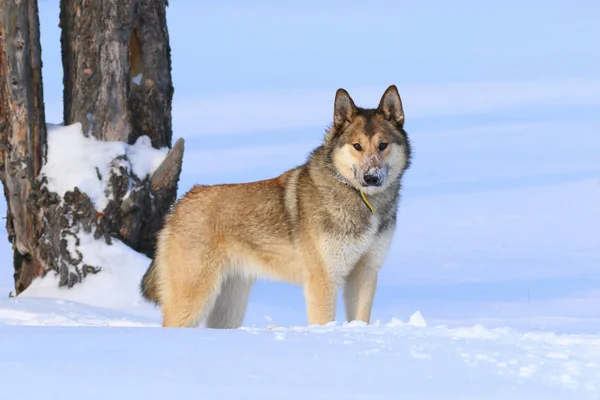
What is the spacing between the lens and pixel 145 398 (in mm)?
4926

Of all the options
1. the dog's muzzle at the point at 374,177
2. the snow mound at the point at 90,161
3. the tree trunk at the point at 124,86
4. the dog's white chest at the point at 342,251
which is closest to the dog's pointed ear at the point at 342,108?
the dog's muzzle at the point at 374,177

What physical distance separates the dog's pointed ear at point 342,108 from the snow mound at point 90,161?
3.62 meters

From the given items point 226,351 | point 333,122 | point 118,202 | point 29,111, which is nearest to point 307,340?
point 226,351

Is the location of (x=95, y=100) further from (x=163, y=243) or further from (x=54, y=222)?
(x=163, y=243)

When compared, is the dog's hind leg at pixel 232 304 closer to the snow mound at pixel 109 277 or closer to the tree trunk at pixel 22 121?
the snow mound at pixel 109 277

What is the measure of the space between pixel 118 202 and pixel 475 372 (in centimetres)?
632

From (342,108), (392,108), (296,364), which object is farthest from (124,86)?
(296,364)

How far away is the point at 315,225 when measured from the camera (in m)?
7.92

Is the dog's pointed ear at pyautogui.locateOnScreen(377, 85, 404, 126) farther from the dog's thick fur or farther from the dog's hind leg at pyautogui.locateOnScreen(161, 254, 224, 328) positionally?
the dog's hind leg at pyautogui.locateOnScreen(161, 254, 224, 328)

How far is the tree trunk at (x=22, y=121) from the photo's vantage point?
1109 centimetres

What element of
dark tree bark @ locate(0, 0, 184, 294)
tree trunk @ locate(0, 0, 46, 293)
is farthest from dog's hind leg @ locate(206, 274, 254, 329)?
tree trunk @ locate(0, 0, 46, 293)

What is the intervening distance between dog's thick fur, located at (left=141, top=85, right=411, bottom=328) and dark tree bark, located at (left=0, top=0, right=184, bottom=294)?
2872 mm

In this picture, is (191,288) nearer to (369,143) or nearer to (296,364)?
(369,143)

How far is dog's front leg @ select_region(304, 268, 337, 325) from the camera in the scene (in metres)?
7.73
